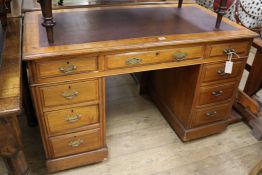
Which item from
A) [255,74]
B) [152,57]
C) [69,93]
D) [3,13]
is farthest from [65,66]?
→ [255,74]

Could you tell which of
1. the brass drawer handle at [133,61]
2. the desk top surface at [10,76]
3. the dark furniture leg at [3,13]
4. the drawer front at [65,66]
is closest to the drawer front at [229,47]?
the brass drawer handle at [133,61]

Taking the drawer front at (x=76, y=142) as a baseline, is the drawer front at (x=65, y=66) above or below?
above

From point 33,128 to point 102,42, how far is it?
0.95 m

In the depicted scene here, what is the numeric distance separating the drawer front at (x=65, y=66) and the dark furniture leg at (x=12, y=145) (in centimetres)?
36

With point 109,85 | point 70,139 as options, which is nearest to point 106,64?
point 70,139

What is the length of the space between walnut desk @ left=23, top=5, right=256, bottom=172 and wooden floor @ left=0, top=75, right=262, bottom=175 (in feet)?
0.32

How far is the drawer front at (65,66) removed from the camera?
1067 millimetres

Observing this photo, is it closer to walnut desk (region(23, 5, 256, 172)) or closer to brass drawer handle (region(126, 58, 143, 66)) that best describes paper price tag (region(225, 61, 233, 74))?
walnut desk (region(23, 5, 256, 172))

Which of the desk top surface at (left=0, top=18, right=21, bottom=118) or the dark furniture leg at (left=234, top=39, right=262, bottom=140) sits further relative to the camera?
the dark furniture leg at (left=234, top=39, right=262, bottom=140)

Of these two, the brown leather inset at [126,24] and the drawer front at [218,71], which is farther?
the drawer front at [218,71]

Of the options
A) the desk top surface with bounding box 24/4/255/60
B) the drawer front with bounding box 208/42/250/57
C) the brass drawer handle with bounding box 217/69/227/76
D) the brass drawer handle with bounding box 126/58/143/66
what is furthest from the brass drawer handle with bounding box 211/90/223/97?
the brass drawer handle with bounding box 126/58/143/66

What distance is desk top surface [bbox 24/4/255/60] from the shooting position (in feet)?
3.60

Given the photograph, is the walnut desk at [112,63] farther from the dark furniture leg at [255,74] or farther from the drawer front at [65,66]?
the dark furniture leg at [255,74]

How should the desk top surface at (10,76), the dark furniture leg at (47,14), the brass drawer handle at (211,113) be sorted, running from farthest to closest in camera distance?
the brass drawer handle at (211,113), the dark furniture leg at (47,14), the desk top surface at (10,76)
